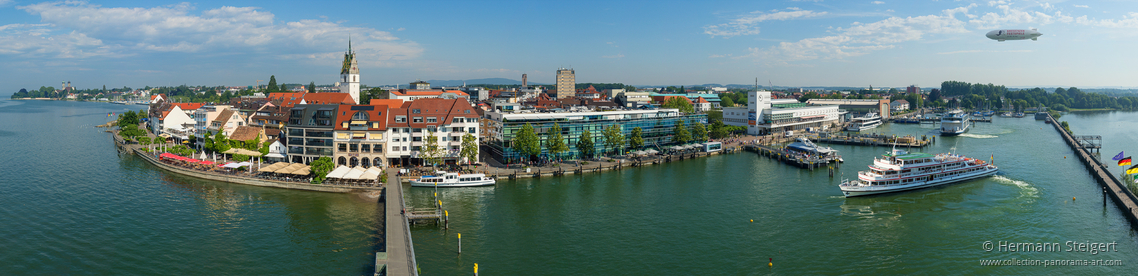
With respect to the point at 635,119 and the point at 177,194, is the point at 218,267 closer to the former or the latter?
the point at 177,194

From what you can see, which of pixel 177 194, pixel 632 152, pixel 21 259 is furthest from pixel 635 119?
pixel 21 259

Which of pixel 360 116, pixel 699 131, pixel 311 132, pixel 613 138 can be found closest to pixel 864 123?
pixel 699 131

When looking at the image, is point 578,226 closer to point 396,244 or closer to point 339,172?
point 396,244

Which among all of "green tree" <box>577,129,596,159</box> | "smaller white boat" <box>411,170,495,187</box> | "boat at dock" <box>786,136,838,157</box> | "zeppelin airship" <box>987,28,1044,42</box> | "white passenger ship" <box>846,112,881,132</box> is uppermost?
"zeppelin airship" <box>987,28,1044,42</box>

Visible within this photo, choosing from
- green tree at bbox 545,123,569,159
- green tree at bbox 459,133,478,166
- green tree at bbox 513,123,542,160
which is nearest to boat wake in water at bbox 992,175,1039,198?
green tree at bbox 545,123,569,159

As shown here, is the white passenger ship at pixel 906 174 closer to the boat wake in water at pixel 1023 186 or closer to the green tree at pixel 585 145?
the boat wake in water at pixel 1023 186

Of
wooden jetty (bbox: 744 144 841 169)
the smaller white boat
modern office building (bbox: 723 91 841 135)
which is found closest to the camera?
the smaller white boat

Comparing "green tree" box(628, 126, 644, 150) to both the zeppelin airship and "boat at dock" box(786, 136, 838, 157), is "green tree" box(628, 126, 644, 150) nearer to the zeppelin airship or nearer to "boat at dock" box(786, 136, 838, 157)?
"boat at dock" box(786, 136, 838, 157)
